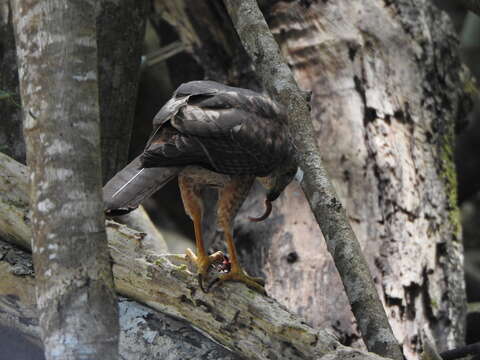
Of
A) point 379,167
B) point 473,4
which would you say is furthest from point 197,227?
point 473,4

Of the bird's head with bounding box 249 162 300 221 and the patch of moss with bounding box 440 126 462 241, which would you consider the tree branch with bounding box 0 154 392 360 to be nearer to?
the bird's head with bounding box 249 162 300 221

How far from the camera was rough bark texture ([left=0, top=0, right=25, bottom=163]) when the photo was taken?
13.3 ft

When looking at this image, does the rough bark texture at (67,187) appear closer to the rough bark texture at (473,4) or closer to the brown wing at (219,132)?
the brown wing at (219,132)

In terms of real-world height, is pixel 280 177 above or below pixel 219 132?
below

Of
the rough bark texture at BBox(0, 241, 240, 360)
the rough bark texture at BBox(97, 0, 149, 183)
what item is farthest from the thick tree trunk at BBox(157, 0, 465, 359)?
the rough bark texture at BBox(0, 241, 240, 360)

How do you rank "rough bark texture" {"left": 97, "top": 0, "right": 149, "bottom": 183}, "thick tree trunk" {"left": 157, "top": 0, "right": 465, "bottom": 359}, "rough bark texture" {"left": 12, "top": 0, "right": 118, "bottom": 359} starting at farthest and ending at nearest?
"thick tree trunk" {"left": 157, "top": 0, "right": 465, "bottom": 359}, "rough bark texture" {"left": 97, "top": 0, "right": 149, "bottom": 183}, "rough bark texture" {"left": 12, "top": 0, "right": 118, "bottom": 359}

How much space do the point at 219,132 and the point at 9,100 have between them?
1472 millimetres

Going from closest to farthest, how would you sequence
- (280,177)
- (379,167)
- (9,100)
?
1. (280,177)
2. (9,100)
3. (379,167)

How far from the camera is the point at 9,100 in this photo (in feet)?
12.9

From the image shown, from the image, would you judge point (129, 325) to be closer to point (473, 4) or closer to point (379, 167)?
point (379, 167)

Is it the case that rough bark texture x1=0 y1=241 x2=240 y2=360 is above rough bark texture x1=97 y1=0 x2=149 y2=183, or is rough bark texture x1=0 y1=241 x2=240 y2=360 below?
below

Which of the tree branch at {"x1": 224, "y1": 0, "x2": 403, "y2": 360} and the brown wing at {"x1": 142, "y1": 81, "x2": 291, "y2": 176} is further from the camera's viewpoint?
the tree branch at {"x1": 224, "y1": 0, "x2": 403, "y2": 360}

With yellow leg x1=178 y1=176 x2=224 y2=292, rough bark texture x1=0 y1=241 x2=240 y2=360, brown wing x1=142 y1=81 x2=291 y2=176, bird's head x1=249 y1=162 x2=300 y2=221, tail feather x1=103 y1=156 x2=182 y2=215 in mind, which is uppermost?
brown wing x1=142 y1=81 x2=291 y2=176

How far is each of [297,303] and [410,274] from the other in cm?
67
